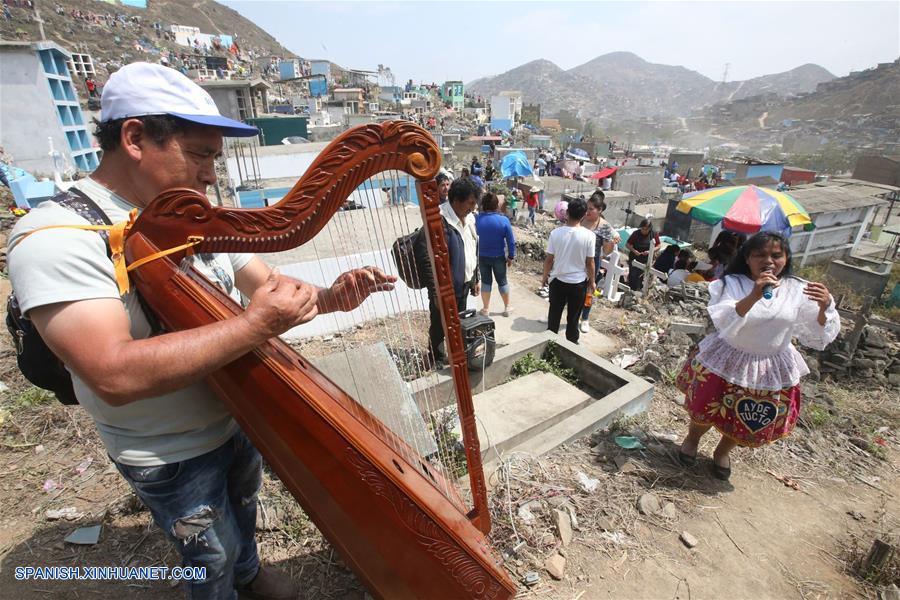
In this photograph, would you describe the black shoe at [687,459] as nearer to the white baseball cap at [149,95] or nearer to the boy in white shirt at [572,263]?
the boy in white shirt at [572,263]

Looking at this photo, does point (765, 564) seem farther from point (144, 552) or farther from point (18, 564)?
point (18, 564)

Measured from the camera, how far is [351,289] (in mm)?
1578

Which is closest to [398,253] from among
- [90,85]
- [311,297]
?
[311,297]

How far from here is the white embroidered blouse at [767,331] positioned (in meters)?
2.32

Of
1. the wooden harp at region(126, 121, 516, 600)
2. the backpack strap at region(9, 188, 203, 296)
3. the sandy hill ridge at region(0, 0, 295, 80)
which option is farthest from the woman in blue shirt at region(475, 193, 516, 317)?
the sandy hill ridge at region(0, 0, 295, 80)

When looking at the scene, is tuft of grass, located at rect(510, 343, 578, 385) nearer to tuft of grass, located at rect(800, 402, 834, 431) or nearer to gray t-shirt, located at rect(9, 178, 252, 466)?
tuft of grass, located at rect(800, 402, 834, 431)

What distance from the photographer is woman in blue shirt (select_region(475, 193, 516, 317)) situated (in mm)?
4824

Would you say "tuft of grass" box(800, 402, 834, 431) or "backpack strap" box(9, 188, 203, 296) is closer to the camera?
"backpack strap" box(9, 188, 203, 296)

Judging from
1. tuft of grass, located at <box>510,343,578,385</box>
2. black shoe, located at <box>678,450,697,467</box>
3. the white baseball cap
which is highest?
the white baseball cap

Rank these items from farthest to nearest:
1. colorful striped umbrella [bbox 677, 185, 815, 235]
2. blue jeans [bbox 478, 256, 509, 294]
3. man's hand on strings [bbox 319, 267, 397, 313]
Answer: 1. colorful striped umbrella [bbox 677, 185, 815, 235]
2. blue jeans [bbox 478, 256, 509, 294]
3. man's hand on strings [bbox 319, 267, 397, 313]

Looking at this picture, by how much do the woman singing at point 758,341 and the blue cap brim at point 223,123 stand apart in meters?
2.38

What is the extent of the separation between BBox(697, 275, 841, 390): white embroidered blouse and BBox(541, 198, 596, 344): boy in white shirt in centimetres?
166

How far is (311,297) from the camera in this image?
46.6 inches


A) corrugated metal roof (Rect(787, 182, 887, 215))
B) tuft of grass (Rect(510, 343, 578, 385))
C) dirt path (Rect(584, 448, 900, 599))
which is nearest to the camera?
dirt path (Rect(584, 448, 900, 599))
